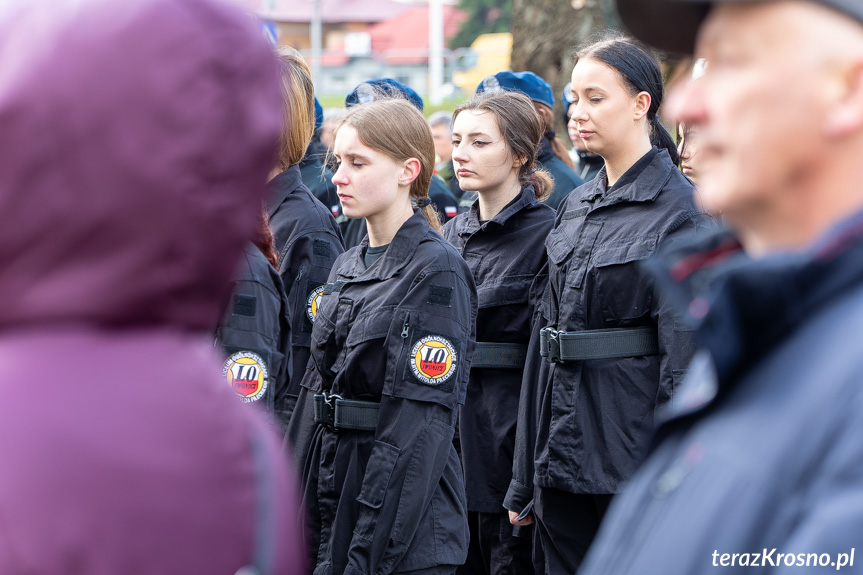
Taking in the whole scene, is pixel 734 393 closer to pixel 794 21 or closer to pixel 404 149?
pixel 794 21

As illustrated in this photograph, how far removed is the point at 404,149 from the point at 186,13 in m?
3.08

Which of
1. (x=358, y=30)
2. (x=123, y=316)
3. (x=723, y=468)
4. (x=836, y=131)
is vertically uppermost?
(x=358, y=30)

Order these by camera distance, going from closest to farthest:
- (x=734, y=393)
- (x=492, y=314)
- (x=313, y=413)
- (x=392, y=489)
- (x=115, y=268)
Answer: (x=115, y=268) → (x=734, y=393) → (x=392, y=489) → (x=313, y=413) → (x=492, y=314)

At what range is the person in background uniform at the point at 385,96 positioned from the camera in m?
5.35

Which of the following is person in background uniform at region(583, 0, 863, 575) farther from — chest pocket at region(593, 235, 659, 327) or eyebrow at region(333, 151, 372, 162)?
eyebrow at region(333, 151, 372, 162)

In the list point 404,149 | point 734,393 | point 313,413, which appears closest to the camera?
point 734,393

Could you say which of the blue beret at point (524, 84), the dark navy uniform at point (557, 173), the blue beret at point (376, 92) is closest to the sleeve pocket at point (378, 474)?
the blue beret at point (376, 92)

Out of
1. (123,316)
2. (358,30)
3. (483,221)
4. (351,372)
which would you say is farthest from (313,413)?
(358,30)

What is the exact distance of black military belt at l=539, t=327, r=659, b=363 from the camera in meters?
3.91

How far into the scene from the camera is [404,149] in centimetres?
423

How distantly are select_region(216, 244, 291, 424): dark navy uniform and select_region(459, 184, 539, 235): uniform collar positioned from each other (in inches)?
67.1

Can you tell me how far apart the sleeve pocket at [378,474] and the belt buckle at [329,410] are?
0.88 feet

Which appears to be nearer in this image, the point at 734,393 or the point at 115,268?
the point at 115,268

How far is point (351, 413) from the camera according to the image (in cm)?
375
